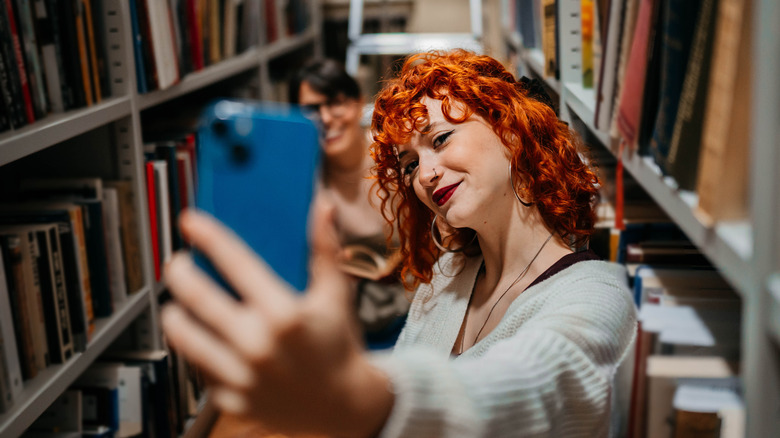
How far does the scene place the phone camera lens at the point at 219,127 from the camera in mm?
422

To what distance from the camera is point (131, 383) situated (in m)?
1.42

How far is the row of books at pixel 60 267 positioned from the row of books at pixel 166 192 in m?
0.09

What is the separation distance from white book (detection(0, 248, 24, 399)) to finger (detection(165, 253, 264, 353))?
774 millimetres

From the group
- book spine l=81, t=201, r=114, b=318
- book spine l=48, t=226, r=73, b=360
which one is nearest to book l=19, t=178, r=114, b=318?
book spine l=81, t=201, r=114, b=318

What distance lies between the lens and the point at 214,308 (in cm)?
38

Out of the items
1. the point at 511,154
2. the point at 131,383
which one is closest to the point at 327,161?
the point at 131,383

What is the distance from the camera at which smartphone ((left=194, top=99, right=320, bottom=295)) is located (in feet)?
1.35

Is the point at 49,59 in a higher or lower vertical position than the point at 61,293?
higher

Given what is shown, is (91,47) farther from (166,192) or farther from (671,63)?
(671,63)

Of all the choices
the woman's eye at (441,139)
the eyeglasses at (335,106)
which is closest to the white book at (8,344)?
the woman's eye at (441,139)

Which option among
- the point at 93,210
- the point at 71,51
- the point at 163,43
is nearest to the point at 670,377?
the point at 93,210

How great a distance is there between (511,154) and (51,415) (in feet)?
3.46

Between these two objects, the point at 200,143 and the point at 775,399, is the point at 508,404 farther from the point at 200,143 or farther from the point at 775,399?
the point at 200,143

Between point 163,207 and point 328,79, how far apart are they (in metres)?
0.81
